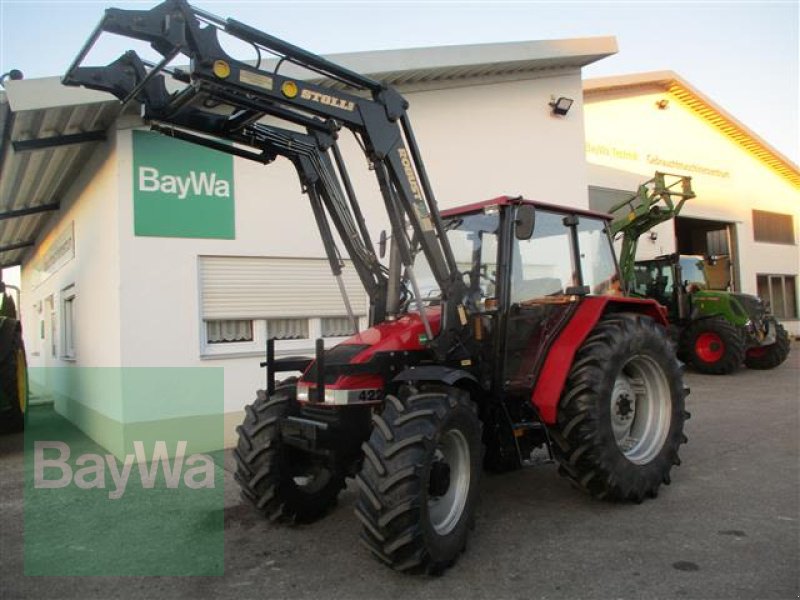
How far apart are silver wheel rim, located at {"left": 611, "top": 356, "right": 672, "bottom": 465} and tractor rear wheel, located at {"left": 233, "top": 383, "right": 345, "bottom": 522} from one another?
7.55 ft

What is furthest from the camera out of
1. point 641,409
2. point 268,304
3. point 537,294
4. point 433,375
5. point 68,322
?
point 68,322

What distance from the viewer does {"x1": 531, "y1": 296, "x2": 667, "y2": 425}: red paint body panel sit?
175 inches

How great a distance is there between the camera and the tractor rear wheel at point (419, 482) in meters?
3.41

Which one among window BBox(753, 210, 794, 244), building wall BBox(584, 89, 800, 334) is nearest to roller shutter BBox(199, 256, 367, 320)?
building wall BBox(584, 89, 800, 334)

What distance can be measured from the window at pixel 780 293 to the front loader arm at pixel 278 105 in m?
19.1

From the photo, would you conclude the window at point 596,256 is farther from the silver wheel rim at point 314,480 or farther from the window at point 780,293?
the window at point 780,293

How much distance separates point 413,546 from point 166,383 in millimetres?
4117

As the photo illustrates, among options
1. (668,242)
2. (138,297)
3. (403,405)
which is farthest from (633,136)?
(403,405)

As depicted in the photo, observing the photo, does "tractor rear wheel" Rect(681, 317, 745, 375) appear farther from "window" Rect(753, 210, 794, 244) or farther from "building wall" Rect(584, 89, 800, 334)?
"window" Rect(753, 210, 794, 244)

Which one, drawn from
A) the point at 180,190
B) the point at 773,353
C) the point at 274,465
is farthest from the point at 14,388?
the point at 773,353

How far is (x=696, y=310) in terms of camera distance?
13.1 metres

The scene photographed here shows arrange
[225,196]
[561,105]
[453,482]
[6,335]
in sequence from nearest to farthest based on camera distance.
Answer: [453,482], [225,196], [6,335], [561,105]

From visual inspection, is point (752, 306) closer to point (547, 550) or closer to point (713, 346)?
point (713, 346)

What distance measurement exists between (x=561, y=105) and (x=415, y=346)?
7.02 meters
